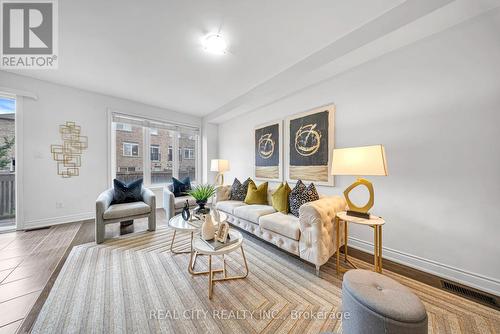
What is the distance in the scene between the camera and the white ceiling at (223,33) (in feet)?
5.41

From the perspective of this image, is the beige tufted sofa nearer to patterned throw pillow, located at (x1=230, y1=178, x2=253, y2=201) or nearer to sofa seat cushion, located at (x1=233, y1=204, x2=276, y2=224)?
sofa seat cushion, located at (x1=233, y1=204, x2=276, y2=224)

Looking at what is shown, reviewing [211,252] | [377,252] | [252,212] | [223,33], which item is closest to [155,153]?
[252,212]

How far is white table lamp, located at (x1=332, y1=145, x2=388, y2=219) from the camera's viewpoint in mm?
1647

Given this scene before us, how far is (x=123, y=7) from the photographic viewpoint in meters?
1.66

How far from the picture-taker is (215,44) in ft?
6.82

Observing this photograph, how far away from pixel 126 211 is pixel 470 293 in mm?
4061

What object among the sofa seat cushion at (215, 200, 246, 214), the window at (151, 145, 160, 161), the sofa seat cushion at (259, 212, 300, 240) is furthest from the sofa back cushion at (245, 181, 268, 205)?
the window at (151, 145, 160, 161)

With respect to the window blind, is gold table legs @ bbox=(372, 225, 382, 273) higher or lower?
lower

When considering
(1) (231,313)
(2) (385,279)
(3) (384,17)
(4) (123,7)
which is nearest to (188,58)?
(4) (123,7)

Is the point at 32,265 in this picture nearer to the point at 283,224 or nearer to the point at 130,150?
the point at 130,150

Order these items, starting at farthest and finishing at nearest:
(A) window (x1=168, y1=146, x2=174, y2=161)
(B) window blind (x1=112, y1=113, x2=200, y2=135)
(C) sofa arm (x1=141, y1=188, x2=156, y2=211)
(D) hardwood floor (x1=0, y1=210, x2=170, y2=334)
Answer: (A) window (x1=168, y1=146, x2=174, y2=161) < (B) window blind (x1=112, y1=113, x2=200, y2=135) < (C) sofa arm (x1=141, y1=188, x2=156, y2=211) < (D) hardwood floor (x1=0, y1=210, x2=170, y2=334)

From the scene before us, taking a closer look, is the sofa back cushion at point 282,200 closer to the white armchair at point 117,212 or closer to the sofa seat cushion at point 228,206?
the sofa seat cushion at point 228,206

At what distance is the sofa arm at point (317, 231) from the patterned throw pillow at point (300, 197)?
35cm

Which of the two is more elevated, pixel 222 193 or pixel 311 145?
pixel 311 145
